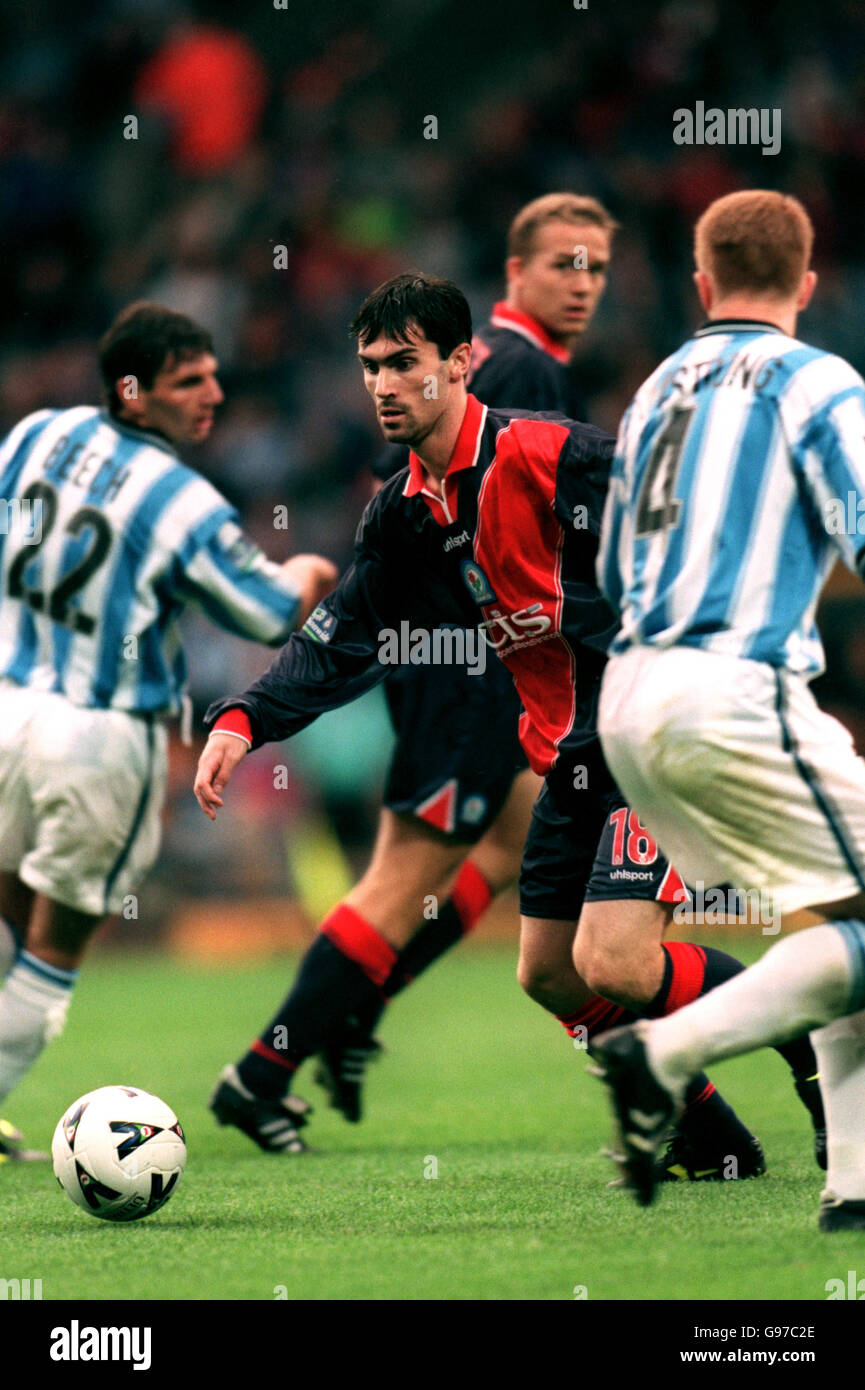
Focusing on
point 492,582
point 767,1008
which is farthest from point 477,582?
point 767,1008

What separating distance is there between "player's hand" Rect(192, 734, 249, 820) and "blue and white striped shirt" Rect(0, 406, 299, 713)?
1121mm

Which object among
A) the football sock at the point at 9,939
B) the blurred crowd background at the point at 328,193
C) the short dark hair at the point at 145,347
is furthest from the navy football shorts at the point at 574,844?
the blurred crowd background at the point at 328,193

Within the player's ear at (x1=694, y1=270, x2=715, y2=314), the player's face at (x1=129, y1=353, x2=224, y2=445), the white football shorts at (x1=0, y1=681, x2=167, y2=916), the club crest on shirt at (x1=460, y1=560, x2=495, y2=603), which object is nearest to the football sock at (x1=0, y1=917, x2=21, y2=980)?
the white football shorts at (x1=0, y1=681, x2=167, y2=916)

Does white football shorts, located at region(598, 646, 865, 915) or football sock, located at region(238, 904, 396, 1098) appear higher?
white football shorts, located at region(598, 646, 865, 915)

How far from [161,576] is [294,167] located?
9572mm

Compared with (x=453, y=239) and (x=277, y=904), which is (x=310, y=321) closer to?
(x=453, y=239)

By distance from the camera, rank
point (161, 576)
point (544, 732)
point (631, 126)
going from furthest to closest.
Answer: point (631, 126), point (161, 576), point (544, 732)

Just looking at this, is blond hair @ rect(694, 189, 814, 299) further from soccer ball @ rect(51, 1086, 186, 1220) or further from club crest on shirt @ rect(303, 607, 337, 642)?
soccer ball @ rect(51, 1086, 186, 1220)

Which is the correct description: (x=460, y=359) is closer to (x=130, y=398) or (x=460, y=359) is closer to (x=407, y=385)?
(x=407, y=385)

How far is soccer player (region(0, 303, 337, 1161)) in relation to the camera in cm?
492
